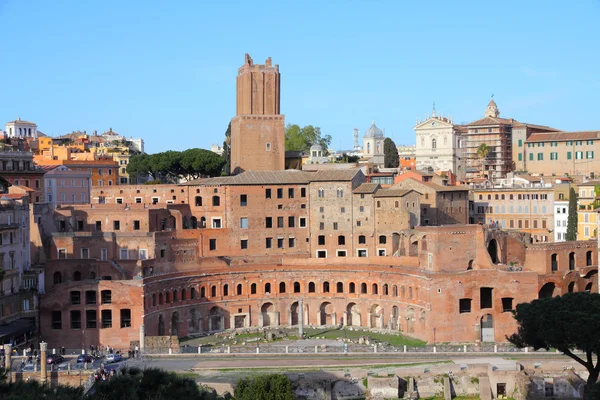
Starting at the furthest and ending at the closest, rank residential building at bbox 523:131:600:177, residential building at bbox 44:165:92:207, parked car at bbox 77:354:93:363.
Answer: residential building at bbox 523:131:600:177 < residential building at bbox 44:165:92:207 < parked car at bbox 77:354:93:363

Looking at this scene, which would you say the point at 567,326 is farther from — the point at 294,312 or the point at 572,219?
the point at 572,219

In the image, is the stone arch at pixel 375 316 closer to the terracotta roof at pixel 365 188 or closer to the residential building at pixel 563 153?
the terracotta roof at pixel 365 188

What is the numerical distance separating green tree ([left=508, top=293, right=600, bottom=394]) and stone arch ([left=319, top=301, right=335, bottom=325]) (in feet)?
70.8

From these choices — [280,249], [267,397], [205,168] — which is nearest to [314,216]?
[280,249]

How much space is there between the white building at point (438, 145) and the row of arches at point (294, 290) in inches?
1274

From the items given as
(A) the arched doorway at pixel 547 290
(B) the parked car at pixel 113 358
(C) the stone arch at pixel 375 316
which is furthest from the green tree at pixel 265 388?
(A) the arched doorway at pixel 547 290

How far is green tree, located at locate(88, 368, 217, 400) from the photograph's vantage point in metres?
30.8

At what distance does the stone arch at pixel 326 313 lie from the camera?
65287 mm

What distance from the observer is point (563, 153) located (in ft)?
306

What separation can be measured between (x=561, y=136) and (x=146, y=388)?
2750 inches

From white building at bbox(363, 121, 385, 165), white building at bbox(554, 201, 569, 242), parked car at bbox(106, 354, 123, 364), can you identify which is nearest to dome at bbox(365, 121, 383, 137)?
white building at bbox(363, 121, 385, 165)

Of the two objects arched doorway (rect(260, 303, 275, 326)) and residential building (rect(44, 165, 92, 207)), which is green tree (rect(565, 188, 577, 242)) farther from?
residential building (rect(44, 165, 92, 207))

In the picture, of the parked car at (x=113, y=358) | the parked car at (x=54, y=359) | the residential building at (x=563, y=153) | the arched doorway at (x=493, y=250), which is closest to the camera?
the parked car at (x=54, y=359)

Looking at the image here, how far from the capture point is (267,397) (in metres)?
45.1
